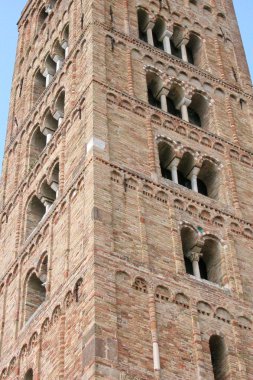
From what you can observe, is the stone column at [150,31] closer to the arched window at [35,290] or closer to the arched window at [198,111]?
the arched window at [198,111]

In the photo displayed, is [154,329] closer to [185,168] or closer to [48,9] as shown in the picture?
[185,168]

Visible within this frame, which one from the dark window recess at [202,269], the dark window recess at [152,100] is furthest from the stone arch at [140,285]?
the dark window recess at [152,100]

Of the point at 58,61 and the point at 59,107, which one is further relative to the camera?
the point at 58,61

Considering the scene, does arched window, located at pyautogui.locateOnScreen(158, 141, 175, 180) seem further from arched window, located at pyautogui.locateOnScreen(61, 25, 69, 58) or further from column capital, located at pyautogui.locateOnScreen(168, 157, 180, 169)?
arched window, located at pyautogui.locateOnScreen(61, 25, 69, 58)

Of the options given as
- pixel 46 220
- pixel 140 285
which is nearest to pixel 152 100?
pixel 46 220

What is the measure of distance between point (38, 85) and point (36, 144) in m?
2.90

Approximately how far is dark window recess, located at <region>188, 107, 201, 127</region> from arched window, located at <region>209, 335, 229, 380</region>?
7437mm

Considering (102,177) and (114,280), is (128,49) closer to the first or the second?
(102,177)

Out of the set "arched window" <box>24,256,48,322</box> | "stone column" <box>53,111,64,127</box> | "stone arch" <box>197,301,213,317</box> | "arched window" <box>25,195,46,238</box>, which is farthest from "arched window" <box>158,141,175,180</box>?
"stone arch" <box>197,301,213,317</box>

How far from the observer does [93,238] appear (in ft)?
55.1

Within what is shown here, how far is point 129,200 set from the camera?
1834 centimetres

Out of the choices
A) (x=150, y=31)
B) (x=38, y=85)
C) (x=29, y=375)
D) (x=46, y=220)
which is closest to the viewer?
(x=29, y=375)

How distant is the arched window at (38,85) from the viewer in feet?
84.1

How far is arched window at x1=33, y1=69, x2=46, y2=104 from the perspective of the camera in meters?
25.6
